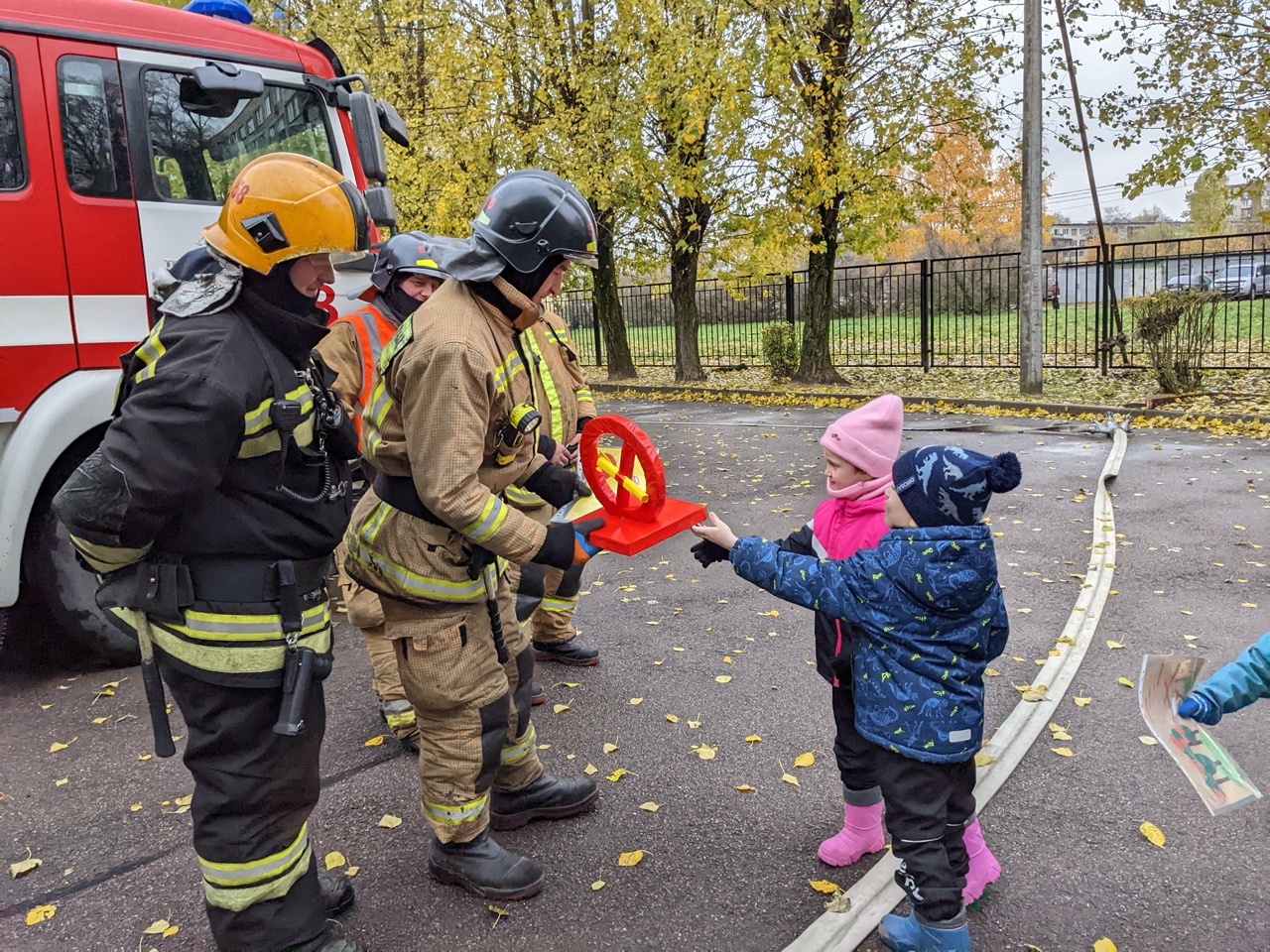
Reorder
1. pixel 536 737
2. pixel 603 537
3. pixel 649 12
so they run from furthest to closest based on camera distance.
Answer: pixel 649 12, pixel 536 737, pixel 603 537

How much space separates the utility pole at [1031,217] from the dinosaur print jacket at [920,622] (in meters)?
12.0

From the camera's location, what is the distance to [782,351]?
18016 millimetres

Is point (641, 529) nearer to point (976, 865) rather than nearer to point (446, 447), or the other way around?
point (446, 447)

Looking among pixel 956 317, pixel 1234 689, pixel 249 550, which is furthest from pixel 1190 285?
pixel 249 550

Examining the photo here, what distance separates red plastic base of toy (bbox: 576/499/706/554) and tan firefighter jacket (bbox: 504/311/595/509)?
49 cm

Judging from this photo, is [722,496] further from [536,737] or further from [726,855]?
[726,855]

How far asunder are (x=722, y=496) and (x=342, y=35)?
40.4ft

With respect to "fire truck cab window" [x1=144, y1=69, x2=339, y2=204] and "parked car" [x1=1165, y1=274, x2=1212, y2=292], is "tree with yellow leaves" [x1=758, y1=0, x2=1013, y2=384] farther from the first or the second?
"fire truck cab window" [x1=144, y1=69, x2=339, y2=204]

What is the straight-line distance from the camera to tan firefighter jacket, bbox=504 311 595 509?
3191 millimetres

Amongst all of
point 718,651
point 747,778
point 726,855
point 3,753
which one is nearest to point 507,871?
point 726,855

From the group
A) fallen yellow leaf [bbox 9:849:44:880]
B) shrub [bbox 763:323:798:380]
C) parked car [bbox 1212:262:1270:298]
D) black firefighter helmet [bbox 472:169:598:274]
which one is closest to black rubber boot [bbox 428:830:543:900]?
fallen yellow leaf [bbox 9:849:44:880]

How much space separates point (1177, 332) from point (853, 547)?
1176 cm

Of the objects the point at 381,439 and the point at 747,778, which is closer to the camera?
the point at 381,439

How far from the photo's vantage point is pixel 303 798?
249 centimetres
